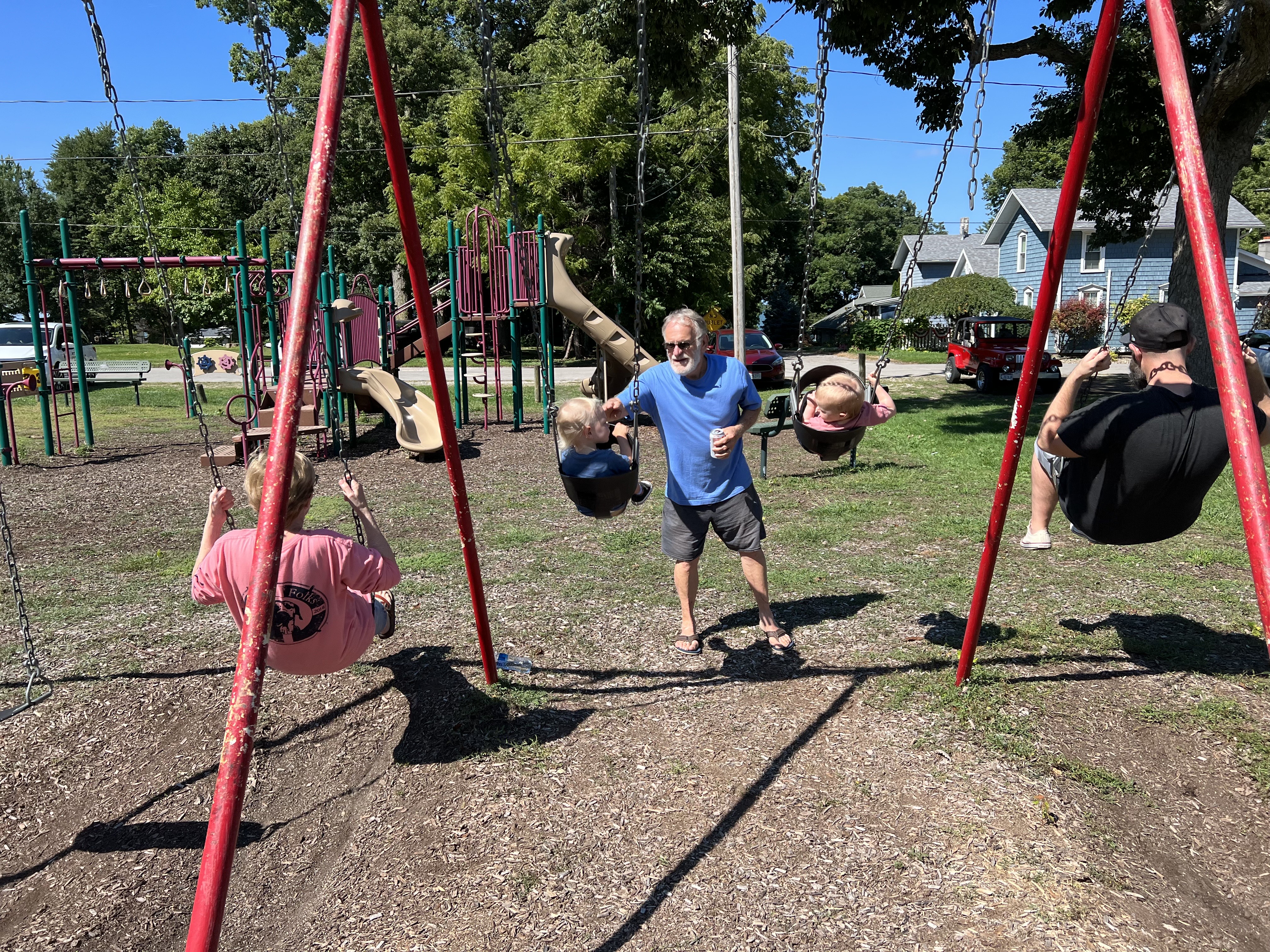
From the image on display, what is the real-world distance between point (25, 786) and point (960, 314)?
3594 cm

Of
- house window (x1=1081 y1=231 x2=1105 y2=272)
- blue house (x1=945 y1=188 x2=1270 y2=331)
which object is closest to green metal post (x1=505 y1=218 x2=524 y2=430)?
blue house (x1=945 y1=188 x2=1270 y2=331)

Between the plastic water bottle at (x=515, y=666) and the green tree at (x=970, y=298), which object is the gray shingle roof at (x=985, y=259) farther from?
the plastic water bottle at (x=515, y=666)

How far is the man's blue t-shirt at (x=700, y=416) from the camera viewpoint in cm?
451

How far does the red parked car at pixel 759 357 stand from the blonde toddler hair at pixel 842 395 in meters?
16.6

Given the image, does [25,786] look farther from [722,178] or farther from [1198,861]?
[722,178]

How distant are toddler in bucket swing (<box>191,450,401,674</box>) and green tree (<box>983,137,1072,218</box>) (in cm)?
3937

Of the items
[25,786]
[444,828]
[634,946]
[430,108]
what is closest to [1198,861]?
[634,946]

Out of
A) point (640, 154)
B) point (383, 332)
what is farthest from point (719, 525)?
point (383, 332)

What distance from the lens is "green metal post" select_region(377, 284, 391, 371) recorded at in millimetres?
15719

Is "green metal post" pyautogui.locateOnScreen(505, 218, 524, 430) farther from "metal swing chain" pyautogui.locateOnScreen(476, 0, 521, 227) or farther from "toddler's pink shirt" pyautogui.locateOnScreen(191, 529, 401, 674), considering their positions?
"toddler's pink shirt" pyautogui.locateOnScreen(191, 529, 401, 674)

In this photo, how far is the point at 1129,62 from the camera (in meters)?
13.6

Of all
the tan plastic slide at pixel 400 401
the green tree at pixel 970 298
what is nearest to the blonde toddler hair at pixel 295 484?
the tan plastic slide at pixel 400 401

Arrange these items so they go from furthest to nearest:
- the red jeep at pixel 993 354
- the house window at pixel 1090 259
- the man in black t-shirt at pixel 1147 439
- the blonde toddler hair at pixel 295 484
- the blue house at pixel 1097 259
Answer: the house window at pixel 1090 259
the blue house at pixel 1097 259
the red jeep at pixel 993 354
the man in black t-shirt at pixel 1147 439
the blonde toddler hair at pixel 295 484

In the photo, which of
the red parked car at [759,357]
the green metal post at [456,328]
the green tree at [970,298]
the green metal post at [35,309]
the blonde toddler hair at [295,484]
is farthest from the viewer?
the green tree at [970,298]
